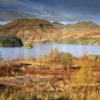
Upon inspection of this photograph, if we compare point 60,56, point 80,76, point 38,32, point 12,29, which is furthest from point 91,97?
point 38,32

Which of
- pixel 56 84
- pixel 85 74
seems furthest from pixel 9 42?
pixel 85 74

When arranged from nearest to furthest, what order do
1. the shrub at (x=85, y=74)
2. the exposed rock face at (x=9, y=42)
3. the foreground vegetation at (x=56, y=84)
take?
the foreground vegetation at (x=56, y=84) → the shrub at (x=85, y=74) → the exposed rock face at (x=9, y=42)

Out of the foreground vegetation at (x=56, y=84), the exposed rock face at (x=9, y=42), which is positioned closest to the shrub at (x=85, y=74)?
the foreground vegetation at (x=56, y=84)

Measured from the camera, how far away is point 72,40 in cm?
19000

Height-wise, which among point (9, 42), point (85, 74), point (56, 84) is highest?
point (9, 42)

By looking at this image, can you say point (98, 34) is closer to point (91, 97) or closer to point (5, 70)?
point (5, 70)

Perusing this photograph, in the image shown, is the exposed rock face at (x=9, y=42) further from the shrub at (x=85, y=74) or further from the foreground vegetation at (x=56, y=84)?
the shrub at (x=85, y=74)

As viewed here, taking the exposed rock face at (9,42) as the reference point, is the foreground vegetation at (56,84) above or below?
below

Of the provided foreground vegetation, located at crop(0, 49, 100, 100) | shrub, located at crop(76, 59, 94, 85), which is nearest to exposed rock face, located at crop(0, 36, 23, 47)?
foreground vegetation, located at crop(0, 49, 100, 100)

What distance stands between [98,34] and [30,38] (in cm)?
3325

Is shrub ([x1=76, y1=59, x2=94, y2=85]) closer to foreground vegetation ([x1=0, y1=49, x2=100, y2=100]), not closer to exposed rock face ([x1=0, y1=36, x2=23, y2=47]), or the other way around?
foreground vegetation ([x1=0, y1=49, x2=100, y2=100])

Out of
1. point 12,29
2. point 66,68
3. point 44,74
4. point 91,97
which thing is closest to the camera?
point 91,97

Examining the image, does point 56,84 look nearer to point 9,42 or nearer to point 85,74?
point 85,74

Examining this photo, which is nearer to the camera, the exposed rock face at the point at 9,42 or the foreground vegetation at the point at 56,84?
the foreground vegetation at the point at 56,84
